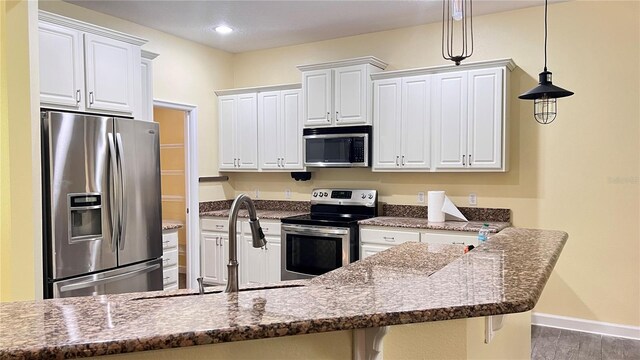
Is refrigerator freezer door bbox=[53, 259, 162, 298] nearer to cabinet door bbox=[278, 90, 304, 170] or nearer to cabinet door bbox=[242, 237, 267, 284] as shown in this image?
cabinet door bbox=[242, 237, 267, 284]

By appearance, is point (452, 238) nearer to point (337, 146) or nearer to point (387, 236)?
point (387, 236)

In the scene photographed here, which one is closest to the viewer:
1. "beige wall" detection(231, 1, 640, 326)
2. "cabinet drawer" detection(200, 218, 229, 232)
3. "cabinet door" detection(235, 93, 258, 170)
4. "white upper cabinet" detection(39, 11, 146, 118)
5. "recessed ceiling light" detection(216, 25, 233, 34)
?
"white upper cabinet" detection(39, 11, 146, 118)

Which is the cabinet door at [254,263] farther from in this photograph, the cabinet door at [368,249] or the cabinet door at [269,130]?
the cabinet door at [368,249]

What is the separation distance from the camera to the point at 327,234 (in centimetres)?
456

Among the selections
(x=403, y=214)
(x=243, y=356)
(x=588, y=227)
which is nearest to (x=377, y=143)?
(x=403, y=214)

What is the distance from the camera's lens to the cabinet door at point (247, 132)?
544 centimetres

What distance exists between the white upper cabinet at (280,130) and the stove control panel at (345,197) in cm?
38

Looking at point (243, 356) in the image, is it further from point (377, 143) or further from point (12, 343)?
point (377, 143)

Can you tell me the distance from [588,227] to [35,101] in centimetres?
422

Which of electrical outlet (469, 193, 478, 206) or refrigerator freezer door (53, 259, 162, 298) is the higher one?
electrical outlet (469, 193, 478, 206)

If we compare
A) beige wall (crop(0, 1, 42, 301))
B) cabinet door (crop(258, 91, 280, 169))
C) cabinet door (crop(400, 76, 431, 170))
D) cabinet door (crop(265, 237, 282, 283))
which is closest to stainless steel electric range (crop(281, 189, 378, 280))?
cabinet door (crop(265, 237, 282, 283))

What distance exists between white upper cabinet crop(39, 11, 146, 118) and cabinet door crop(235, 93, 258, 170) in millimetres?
1717

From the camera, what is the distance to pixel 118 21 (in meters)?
4.49

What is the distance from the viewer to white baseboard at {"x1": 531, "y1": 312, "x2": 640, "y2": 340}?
12.8 feet
